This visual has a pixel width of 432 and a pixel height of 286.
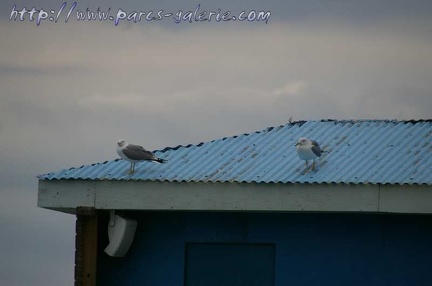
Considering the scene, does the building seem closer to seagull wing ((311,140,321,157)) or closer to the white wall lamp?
the white wall lamp

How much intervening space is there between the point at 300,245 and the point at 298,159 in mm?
1482

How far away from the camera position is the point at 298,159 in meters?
26.6

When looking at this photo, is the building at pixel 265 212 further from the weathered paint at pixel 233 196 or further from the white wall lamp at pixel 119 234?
the white wall lamp at pixel 119 234

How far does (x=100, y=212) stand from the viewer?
26703 mm

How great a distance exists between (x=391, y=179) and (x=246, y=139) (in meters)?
3.32

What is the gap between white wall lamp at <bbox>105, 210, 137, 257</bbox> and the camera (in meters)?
26.4

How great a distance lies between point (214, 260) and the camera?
26.6m

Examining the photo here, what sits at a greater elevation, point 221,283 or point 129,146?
point 129,146

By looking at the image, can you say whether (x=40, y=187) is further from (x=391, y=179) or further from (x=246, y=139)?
(x=391, y=179)

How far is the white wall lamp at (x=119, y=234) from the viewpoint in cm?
2638

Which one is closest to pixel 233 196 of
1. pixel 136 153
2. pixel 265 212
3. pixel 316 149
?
pixel 265 212

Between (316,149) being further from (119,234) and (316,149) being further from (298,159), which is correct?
(119,234)

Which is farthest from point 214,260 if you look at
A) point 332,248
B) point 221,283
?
point 332,248

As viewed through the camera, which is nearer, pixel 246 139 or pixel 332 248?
pixel 332 248
